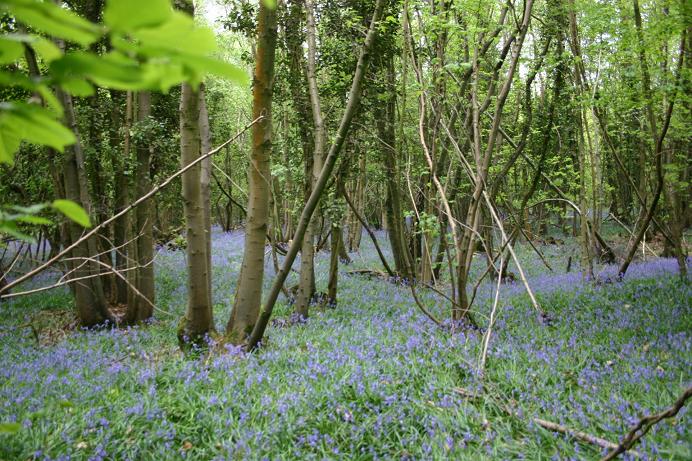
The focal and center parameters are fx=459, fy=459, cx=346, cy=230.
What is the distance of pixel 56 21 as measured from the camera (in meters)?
0.52

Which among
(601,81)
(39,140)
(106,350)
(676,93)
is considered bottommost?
(106,350)

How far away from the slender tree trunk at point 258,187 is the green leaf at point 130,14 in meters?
5.40

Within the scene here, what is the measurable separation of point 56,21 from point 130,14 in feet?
0.35

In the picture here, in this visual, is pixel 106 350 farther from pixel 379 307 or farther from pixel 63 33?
pixel 63 33

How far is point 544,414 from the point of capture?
4.34 metres

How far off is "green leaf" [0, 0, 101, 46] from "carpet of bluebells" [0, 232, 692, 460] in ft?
7.33

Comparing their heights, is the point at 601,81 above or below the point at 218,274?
above

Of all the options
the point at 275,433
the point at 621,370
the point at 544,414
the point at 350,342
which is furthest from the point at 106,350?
the point at 621,370

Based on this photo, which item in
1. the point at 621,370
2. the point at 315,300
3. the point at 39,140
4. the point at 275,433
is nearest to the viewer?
the point at 39,140

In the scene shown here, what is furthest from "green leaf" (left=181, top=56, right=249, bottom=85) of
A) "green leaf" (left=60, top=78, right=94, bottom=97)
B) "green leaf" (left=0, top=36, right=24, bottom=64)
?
"green leaf" (left=0, top=36, right=24, bottom=64)

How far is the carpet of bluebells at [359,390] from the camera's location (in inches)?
150

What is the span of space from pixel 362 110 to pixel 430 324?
4.65 m

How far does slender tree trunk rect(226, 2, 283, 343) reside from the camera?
583 centimetres

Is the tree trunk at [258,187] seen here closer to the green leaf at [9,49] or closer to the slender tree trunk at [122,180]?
the slender tree trunk at [122,180]
